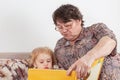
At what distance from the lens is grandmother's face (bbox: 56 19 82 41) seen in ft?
5.06

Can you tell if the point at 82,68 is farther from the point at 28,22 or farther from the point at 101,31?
the point at 28,22

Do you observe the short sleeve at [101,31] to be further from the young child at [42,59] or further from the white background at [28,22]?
the white background at [28,22]

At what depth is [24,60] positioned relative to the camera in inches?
70.5

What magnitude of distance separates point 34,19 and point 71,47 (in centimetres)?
43

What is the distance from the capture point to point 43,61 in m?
1.65

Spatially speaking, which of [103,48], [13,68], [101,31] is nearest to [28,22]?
[13,68]

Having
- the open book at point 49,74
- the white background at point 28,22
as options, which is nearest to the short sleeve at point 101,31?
the open book at point 49,74

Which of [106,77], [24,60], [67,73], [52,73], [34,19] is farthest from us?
[34,19]

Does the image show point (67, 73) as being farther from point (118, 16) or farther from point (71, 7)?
point (118, 16)

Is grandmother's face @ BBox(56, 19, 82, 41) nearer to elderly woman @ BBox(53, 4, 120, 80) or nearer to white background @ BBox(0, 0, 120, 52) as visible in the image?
elderly woman @ BBox(53, 4, 120, 80)

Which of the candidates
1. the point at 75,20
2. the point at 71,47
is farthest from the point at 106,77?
the point at 75,20

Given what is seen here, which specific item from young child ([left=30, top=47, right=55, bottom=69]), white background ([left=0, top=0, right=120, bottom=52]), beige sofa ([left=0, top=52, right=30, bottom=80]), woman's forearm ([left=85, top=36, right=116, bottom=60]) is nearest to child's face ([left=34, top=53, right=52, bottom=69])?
young child ([left=30, top=47, right=55, bottom=69])

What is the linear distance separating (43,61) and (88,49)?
292 millimetres

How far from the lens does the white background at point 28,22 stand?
1.88 metres
